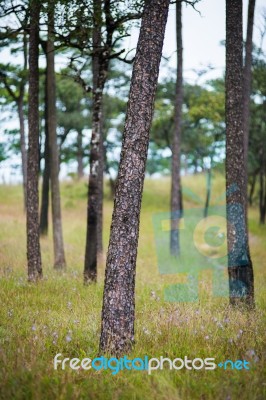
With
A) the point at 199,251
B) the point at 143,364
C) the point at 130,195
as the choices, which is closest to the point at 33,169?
the point at 130,195

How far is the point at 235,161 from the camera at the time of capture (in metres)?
7.36

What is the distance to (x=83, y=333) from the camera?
17.8 ft

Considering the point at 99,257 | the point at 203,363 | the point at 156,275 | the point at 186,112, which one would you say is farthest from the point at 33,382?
the point at 186,112

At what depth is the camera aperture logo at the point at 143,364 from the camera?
434 cm

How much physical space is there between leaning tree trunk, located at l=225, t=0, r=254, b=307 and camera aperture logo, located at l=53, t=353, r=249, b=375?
2.85 meters

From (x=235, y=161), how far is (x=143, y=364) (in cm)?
432

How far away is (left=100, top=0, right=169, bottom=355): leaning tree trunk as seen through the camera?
4.78m

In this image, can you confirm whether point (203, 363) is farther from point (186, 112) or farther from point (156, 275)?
point (186, 112)

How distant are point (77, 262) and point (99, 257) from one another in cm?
109

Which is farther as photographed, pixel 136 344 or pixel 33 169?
pixel 33 169

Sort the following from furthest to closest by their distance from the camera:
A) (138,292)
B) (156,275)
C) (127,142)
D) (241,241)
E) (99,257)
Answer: (99,257) < (156,275) < (138,292) < (241,241) < (127,142)

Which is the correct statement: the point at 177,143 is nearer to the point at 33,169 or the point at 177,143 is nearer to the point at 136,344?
the point at 33,169

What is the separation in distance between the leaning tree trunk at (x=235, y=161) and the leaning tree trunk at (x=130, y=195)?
9.07 feet

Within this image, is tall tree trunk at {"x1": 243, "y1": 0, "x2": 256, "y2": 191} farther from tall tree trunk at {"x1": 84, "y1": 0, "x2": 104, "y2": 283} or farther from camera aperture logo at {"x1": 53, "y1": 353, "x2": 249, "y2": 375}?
camera aperture logo at {"x1": 53, "y1": 353, "x2": 249, "y2": 375}
